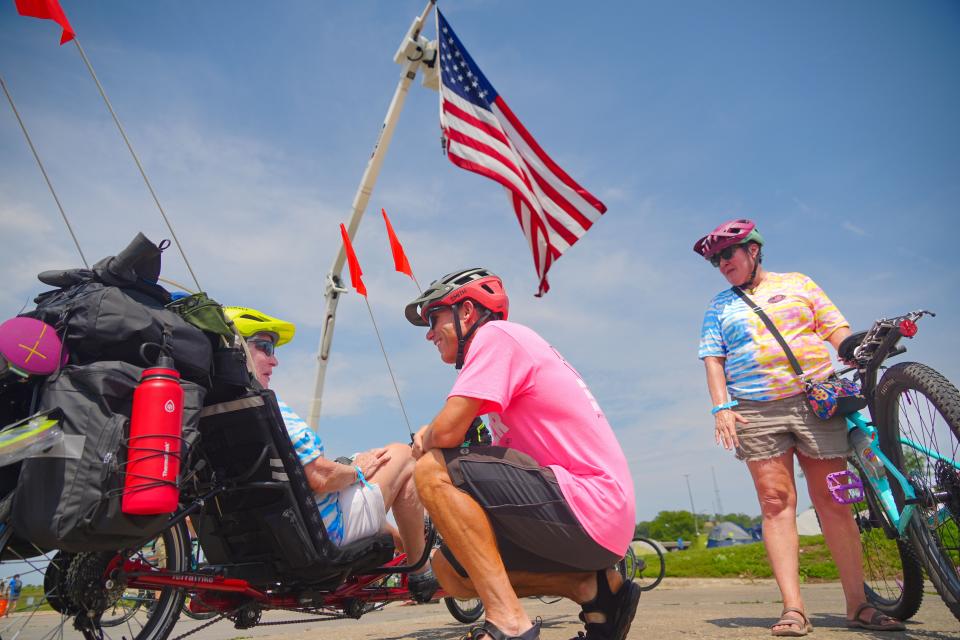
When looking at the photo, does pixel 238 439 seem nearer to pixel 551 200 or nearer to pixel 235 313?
pixel 235 313

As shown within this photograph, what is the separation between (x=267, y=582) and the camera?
138 inches

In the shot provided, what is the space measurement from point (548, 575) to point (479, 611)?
11.2 feet

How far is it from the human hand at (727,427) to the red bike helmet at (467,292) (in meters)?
1.79

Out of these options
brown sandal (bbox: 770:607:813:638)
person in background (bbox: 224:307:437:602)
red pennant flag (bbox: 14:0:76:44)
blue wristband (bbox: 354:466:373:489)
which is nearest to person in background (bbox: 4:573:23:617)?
person in background (bbox: 224:307:437:602)

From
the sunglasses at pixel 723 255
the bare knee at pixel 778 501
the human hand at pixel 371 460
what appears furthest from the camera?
the sunglasses at pixel 723 255

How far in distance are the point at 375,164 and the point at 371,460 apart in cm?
966

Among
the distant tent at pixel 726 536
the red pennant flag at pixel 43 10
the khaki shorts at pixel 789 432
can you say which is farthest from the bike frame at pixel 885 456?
the distant tent at pixel 726 536

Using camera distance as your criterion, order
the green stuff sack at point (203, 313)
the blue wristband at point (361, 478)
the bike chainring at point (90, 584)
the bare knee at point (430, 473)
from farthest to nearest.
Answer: the blue wristband at point (361, 478)
the bike chainring at point (90, 584)
the green stuff sack at point (203, 313)
the bare knee at point (430, 473)

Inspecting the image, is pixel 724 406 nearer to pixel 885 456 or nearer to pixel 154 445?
pixel 885 456

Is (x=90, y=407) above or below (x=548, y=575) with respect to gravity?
above

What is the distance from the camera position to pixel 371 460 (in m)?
4.07

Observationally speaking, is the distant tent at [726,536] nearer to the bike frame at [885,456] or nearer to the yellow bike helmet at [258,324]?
the bike frame at [885,456]

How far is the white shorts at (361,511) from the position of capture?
362 cm

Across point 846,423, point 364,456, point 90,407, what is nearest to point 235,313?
point 364,456
